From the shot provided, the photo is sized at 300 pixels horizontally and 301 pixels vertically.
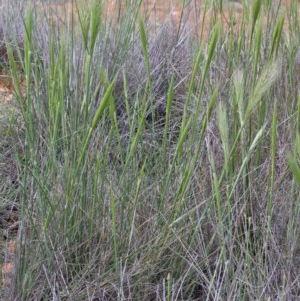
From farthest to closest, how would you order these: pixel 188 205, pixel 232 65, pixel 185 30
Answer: pixel 185 30 < pixel 232 65 < pixel 188 205

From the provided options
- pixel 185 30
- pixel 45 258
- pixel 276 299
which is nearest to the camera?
pixel 276 299

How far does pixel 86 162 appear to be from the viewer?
161cm

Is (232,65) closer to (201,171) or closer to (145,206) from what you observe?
(201,171)

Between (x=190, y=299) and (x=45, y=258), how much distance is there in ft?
1.09

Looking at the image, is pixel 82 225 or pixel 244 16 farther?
pixel 244 16

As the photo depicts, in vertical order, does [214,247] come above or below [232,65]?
below

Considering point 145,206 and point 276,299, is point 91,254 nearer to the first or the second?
point 145,206

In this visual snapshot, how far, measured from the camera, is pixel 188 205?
1.70 metres

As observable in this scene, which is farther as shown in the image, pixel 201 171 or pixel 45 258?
pixel 201 171

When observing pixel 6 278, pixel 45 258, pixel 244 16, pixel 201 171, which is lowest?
pixel 6 278

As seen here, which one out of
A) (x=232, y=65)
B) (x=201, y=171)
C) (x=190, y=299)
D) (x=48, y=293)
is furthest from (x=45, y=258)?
(x=232, y=65)

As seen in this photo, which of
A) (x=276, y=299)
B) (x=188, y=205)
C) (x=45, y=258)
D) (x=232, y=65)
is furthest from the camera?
(x=232, y=65)

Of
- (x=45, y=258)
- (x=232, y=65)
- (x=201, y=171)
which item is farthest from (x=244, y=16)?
(x=45, y=258)

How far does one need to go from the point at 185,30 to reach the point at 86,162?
1.63 m
